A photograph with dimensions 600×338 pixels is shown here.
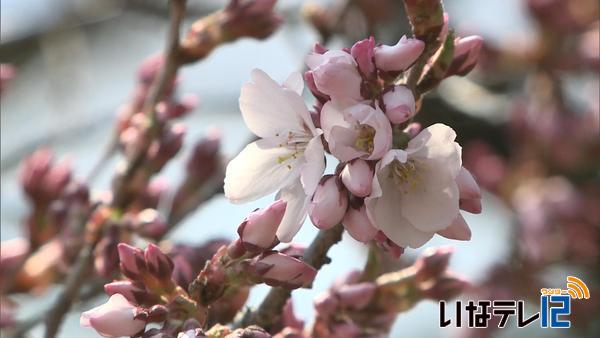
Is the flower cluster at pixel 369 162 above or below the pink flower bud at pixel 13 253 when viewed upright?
above

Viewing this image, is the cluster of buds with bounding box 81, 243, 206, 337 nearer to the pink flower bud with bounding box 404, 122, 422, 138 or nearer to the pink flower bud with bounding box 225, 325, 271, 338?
the pink flower bud with bounding box 225, 325, 271, 338

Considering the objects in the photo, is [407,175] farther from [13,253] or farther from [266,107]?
[13,253]

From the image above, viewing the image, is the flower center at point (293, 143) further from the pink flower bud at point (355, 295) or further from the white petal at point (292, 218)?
the pink flower bud at point (355, 295)

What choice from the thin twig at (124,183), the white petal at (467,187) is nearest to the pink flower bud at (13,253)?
the thin twig at (124,183)

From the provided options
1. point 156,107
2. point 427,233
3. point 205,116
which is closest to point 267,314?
point 427,233

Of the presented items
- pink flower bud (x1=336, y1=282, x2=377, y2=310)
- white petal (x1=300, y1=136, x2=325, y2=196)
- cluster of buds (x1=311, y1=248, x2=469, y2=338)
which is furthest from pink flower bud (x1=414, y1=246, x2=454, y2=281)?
white petal (x1=300, y1=136, x2=325, y2=196)

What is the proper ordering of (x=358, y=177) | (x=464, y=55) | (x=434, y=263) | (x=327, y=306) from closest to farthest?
(x=358, y=177), (x=464, y=55), (x=327, y=306), (x=434, y=263)

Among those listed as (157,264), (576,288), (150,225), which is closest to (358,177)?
(157,264)
